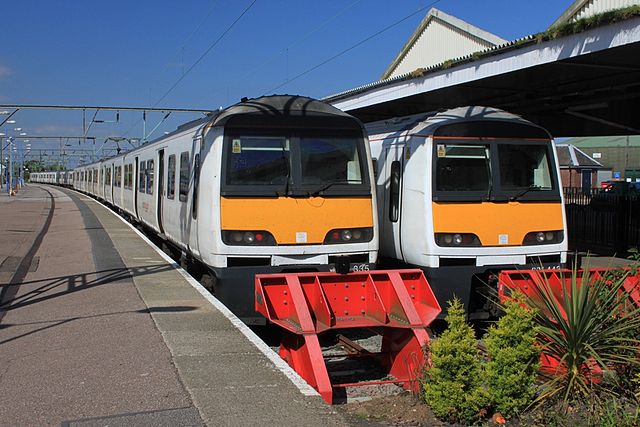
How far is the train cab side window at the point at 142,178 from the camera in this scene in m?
17.1

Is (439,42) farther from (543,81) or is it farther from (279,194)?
(279,194)

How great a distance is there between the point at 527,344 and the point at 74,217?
82.5 feet

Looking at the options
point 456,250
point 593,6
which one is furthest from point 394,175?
point 593,6

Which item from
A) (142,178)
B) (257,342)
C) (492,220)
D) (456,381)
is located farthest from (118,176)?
(456,381)

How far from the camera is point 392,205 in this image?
984 centimetres

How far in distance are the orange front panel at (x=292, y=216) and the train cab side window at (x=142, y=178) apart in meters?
9.21

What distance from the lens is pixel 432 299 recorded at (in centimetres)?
730

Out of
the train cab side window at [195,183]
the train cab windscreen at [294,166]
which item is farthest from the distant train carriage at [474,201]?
the train cab side window at [195,183]

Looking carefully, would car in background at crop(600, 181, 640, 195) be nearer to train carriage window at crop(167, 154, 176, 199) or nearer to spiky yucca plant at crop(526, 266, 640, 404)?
train carriage window at crop(167, 154, 176, 199)

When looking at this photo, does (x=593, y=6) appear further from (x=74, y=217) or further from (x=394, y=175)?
(x=74, y=217)

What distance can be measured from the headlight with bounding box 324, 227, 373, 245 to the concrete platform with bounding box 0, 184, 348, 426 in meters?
1.64

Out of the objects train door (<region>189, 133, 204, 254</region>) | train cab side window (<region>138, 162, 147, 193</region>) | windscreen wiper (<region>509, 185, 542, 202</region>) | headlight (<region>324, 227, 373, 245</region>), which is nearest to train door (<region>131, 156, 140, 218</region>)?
train cab side window (<region>138, 162, 147, 193</region>)

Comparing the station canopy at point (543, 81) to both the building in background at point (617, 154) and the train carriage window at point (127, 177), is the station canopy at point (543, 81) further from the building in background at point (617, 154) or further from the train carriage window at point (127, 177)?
the building in background at point (617, 154)

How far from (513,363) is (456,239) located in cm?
363
